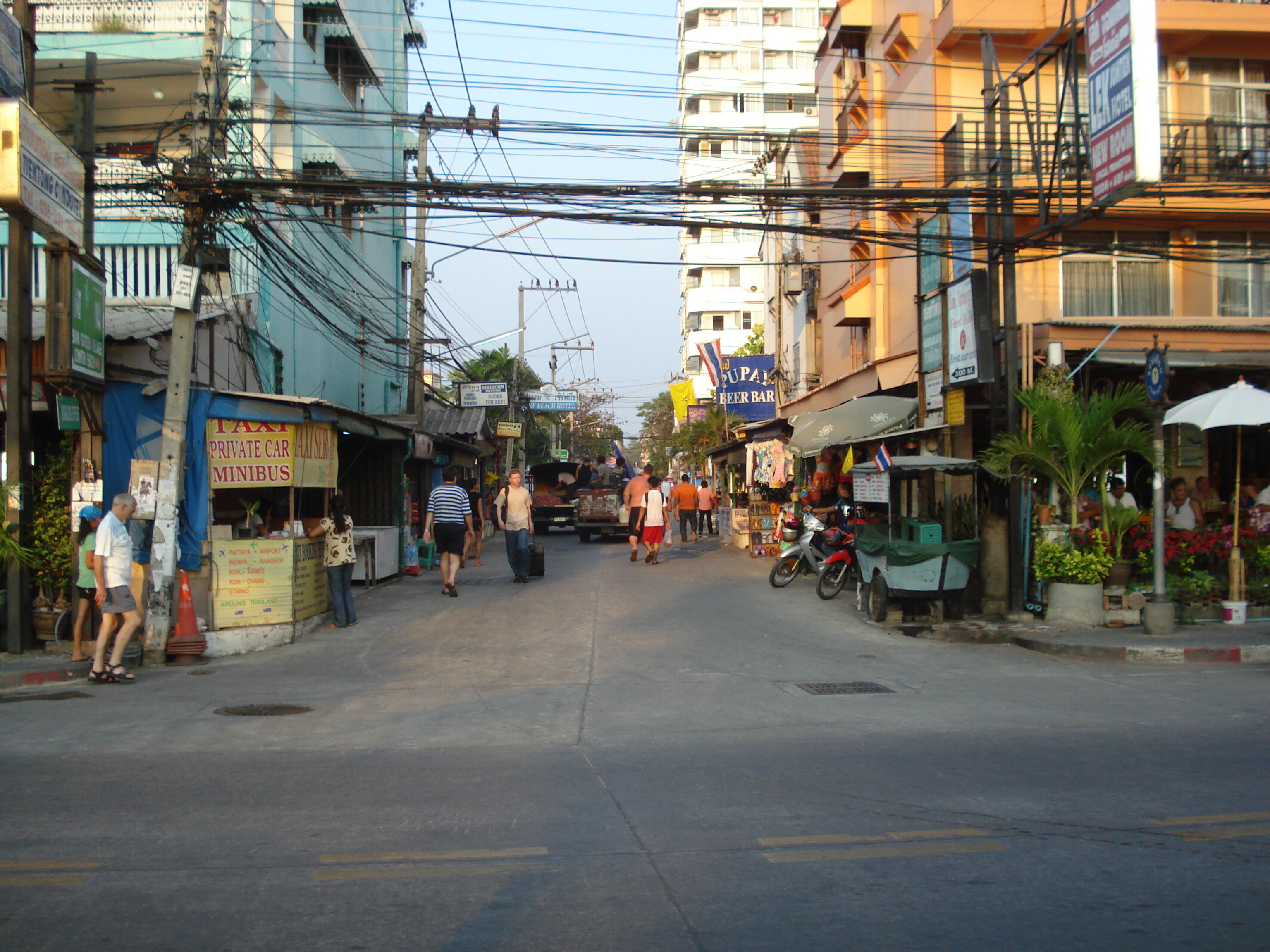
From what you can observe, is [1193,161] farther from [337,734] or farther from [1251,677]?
[337,734]

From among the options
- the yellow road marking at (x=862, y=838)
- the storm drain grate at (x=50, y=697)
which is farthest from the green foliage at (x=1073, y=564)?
the storm drain grate at (x=50, y=697)

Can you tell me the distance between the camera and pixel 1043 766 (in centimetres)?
667

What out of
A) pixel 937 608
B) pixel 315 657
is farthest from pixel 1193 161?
pixel 315 657

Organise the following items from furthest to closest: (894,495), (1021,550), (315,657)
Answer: (894,495) → (1021,550) → (315,657)

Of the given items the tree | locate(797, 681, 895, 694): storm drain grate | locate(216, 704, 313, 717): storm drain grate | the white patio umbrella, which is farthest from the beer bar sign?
the tree

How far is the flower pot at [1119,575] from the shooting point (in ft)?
43.3

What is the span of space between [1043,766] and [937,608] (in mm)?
7448

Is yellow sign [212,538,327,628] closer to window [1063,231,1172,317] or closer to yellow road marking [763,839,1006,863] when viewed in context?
yellow road marking [763,839,1006,863]

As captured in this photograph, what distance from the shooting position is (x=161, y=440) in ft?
40.6

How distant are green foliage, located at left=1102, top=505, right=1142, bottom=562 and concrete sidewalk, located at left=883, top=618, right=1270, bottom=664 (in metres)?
1.07

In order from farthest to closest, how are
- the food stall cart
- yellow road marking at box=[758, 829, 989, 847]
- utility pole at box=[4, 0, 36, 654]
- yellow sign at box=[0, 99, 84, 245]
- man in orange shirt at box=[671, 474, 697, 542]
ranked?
man in orange shirt at box=[671, 474, 697, 542], the food stall cart, utility pole at box=[4, 0, 36, 654], yellow sign at box=[0, 99, 84, 245], yellow road marking at box=[758, 829, 989, 847]

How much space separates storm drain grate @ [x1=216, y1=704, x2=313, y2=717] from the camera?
8891mm

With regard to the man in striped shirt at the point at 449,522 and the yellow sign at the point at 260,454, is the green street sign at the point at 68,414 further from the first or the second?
the man in striped shirt at the point at 449,522

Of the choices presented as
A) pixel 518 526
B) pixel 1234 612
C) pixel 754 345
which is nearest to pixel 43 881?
pixel 1234 612
